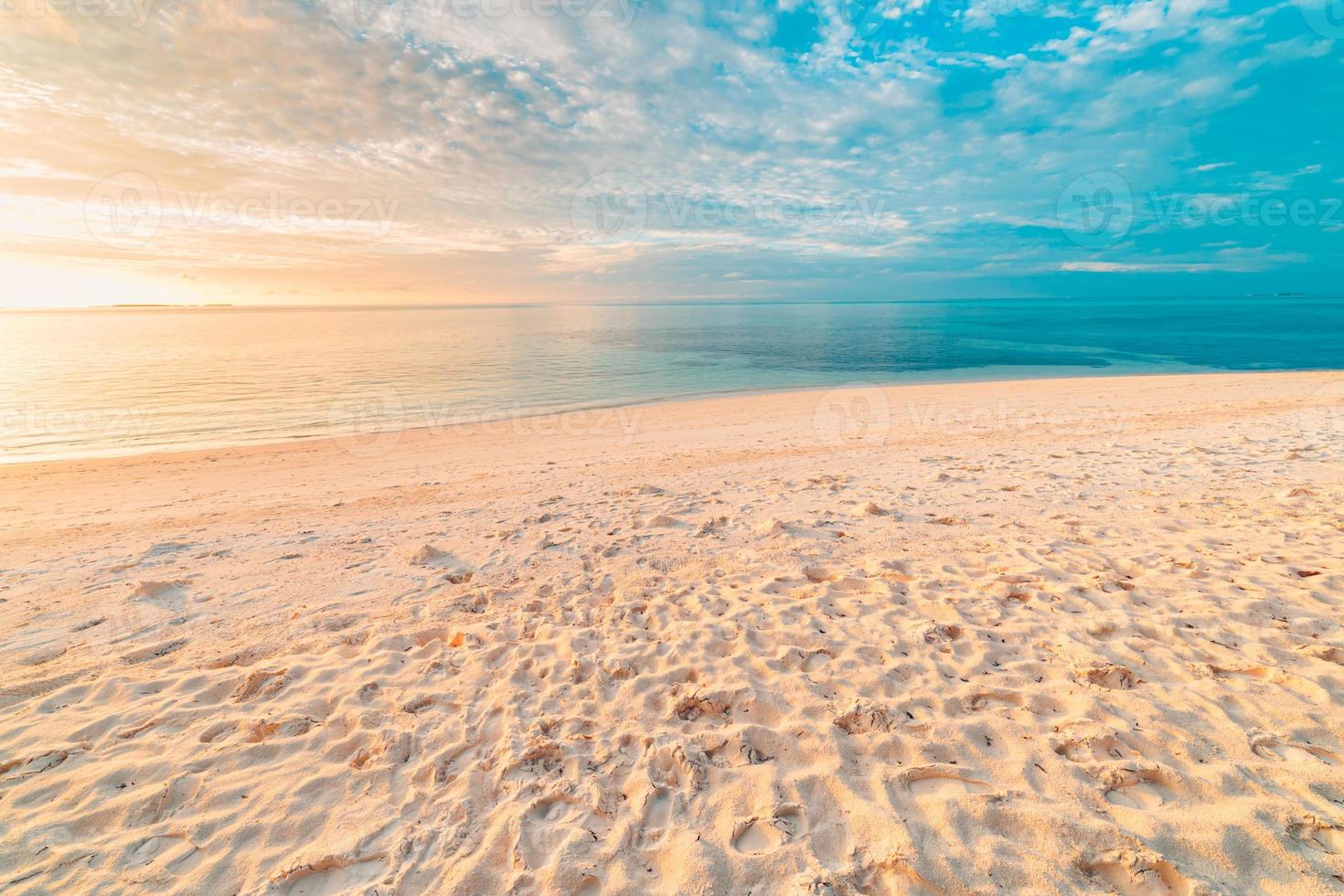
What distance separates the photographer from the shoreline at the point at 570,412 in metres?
15.1

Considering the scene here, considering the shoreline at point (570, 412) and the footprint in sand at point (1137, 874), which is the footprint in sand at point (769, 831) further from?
the shoreline at point (570, 412)

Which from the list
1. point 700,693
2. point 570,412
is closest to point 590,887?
point 700,693

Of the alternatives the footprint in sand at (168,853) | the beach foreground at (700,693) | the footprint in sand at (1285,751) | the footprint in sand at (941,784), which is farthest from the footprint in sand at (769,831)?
the footprint in sand at (168,853)

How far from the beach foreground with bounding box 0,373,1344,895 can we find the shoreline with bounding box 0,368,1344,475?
25.2ft

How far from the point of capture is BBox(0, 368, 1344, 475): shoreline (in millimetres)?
15109

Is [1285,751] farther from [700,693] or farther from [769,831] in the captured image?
[700,693]

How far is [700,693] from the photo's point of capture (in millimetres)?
4145

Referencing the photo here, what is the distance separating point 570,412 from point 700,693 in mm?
18568

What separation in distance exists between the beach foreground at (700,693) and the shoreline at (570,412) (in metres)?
7.67

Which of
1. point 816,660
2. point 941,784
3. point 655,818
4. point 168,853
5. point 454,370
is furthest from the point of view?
point 454,370

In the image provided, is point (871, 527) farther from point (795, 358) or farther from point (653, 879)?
point (795, 358)

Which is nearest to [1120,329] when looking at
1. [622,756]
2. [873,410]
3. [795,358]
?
[795,358]

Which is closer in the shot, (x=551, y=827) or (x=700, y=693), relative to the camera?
(x=551, y=827)

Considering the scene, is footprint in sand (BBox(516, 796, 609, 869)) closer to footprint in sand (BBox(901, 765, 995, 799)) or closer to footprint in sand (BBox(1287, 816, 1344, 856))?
footprint in sand (BBox(901, 765, 995, 799))
